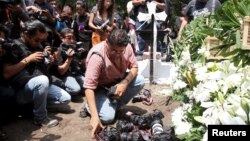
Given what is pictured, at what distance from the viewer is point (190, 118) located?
237cm

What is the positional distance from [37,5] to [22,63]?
7.32 ft

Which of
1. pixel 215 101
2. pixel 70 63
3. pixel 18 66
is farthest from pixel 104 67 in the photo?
pixel 215 101

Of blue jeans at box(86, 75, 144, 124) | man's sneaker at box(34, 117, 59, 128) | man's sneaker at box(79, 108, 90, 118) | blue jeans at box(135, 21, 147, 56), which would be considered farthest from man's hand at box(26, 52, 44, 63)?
blue jeans at box(135, 21, 147, 56)

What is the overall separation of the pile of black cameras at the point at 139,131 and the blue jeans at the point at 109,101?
0.83ft

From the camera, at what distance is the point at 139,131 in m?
3.74

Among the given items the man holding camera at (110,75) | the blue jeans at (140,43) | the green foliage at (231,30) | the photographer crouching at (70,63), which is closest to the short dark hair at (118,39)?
the man holding camera at (110,75)

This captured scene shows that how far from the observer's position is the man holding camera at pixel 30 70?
3.87 m

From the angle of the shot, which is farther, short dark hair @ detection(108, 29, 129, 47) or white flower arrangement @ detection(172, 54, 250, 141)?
short dark hair @ detection(108, 29, 129, 47)

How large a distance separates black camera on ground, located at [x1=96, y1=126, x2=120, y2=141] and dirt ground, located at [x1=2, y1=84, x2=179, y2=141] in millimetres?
279

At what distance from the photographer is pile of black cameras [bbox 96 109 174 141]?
346 centimetres

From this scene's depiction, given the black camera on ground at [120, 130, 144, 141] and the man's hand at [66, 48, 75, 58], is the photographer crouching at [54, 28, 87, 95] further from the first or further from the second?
the black camera on ground at [120, 130, 144, 141]

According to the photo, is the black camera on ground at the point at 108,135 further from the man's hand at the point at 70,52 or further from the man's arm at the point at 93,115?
the man's hand at the point at 70,52

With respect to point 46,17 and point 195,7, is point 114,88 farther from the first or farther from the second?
point 195,7

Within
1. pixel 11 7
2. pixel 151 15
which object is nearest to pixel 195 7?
pixel 151 15
